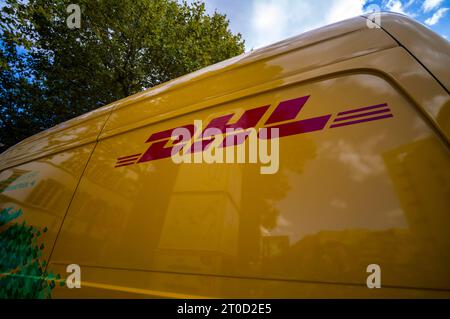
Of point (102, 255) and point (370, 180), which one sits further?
point (102, 255)

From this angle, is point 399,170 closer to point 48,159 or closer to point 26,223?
point 26,223

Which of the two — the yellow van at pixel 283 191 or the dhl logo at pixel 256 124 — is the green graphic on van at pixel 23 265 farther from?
the dhl logo at pixel 256 124

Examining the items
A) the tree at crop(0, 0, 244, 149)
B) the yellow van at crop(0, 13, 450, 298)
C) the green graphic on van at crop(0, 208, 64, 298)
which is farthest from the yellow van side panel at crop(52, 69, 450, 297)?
the tree at crop(0, 0, 244, 149)

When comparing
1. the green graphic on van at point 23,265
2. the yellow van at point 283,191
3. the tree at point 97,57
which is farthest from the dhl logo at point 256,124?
the tree at point 97,57

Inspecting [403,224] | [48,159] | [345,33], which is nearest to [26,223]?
[48,159]

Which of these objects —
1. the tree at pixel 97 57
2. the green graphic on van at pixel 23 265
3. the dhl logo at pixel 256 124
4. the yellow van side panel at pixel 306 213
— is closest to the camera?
the yellow van side panel at pixel 306 213

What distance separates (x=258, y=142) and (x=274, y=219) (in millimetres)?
369

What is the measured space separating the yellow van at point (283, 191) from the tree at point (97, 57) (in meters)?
8.77

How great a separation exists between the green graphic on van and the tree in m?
8.67

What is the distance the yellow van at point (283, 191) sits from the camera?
2.50 ft

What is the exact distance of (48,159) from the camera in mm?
2148

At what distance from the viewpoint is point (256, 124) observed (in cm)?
116

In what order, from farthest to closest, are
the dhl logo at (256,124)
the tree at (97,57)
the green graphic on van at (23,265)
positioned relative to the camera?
the tree at (97,57) → the green graphic on van at (23,265) → the dhl logo at (256,124)
